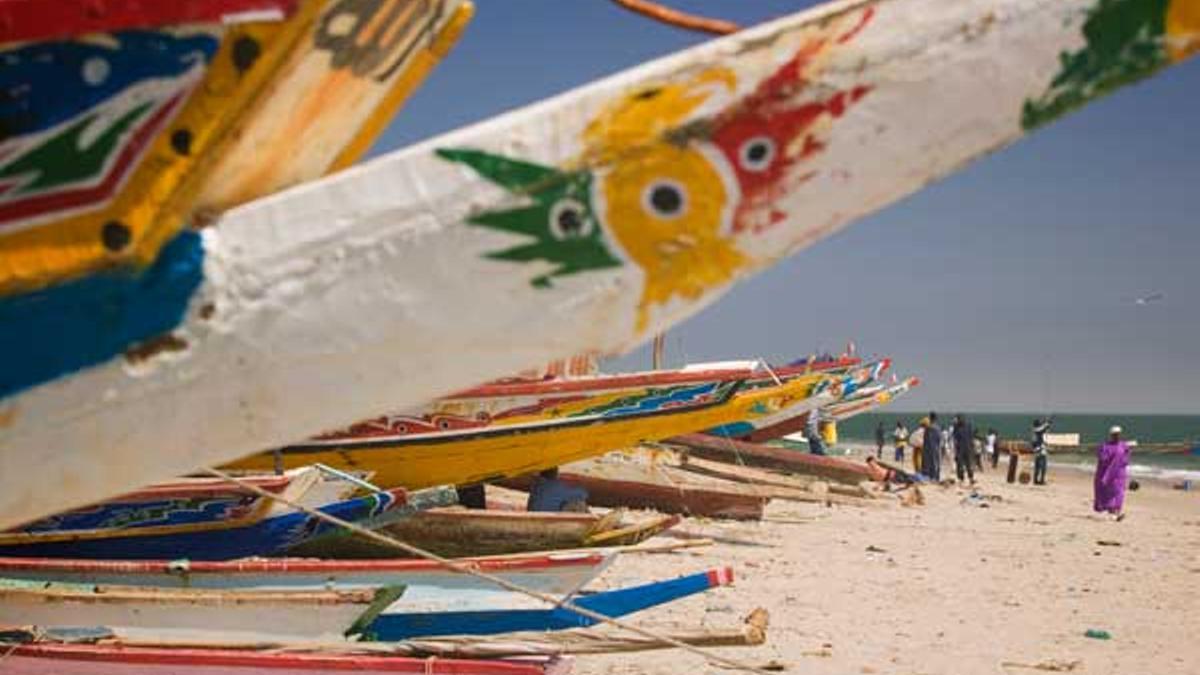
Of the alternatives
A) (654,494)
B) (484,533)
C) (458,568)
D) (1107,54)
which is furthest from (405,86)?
(654,494)

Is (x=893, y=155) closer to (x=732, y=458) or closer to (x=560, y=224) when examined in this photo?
(x=560, y=224)

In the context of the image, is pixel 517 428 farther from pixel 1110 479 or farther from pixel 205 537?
pixel 1110 479

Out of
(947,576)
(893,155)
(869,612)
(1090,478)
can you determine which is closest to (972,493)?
(947,576)

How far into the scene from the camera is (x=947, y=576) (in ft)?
38.1

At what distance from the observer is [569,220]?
164 centimetres

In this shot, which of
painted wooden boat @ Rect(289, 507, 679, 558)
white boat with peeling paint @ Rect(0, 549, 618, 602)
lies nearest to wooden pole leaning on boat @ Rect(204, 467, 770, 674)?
white boat with peeling paint @ Rect(0, 549, 618, 602)

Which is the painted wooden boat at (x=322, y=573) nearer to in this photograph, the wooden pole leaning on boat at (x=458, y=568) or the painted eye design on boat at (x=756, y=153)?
the wooden pole leaning on boat at (x=458, y=568)

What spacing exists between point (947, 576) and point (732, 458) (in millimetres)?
9833

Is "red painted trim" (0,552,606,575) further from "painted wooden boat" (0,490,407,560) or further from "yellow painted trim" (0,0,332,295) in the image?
"yellow painted trim" (0,0,332,295)

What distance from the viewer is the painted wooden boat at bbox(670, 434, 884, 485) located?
20625 mm

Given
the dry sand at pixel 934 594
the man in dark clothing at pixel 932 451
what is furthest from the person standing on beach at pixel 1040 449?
the dry sand at pixel 934 594

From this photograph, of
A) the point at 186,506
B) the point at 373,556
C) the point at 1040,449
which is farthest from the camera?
the point at 1040,449

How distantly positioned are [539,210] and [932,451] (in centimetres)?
2749

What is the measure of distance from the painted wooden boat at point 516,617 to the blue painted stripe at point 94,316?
14.2 ft
